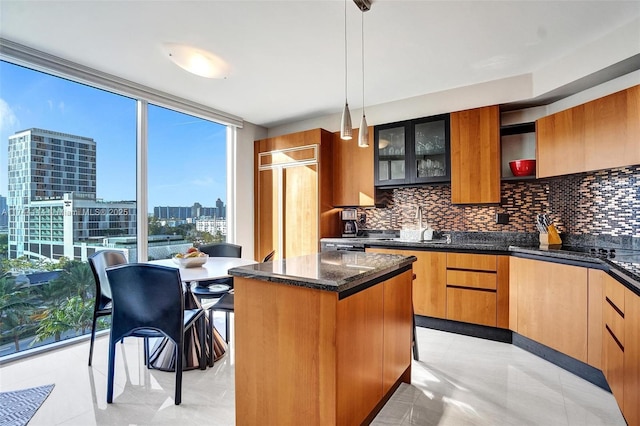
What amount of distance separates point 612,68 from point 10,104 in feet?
16.3

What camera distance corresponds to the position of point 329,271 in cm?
167

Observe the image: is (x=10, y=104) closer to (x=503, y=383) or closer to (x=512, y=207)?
(x=503, y=383)

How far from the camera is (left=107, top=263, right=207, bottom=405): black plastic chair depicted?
2.03 m

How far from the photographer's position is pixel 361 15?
227cm

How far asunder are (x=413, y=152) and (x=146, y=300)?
10.1 feet

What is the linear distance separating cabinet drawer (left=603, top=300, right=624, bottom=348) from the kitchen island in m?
1.27

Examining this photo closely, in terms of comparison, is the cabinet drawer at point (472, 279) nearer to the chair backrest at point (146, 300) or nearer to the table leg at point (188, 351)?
the table leg at point (188, 351)

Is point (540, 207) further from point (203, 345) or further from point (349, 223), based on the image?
point (203, 345)

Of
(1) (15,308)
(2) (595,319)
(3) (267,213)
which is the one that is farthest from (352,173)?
(1) (15,308)

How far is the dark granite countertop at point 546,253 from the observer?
5.67 feet

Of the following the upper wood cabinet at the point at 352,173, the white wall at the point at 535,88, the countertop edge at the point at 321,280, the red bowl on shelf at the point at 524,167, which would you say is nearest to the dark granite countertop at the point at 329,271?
the countertop edge at the point at 321,280

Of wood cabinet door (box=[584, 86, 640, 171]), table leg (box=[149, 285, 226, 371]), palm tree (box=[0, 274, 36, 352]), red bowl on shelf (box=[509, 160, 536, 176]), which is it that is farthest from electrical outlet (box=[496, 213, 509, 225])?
palm tree (box=[0, 274, 36, 352])

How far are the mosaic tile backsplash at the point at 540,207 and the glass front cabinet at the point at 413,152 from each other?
295 millimetres

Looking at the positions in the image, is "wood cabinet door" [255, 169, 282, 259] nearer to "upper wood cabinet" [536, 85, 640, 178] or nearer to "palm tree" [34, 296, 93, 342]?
"palm tree" [34, 296, 93, 342]
